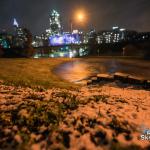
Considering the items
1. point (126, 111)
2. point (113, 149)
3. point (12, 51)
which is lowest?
point (113, 149)

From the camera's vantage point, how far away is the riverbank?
5.81 m

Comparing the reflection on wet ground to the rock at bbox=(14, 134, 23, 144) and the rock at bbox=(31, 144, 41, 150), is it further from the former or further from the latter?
the rock at bbox=(31, 144, 41, 150)

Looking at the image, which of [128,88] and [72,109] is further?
[128,88]

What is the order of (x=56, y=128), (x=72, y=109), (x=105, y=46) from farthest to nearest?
1. (x=105, y=46)
2. (x=72, y=109)
3. (x=56, y=128)

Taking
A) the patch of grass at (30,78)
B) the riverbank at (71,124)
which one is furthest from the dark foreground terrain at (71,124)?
the patch of grass at (30,78)

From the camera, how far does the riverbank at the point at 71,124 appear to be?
5.81 meters

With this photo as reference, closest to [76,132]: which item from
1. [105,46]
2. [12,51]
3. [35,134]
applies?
[35,134]

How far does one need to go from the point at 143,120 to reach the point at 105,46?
89012 millimetres

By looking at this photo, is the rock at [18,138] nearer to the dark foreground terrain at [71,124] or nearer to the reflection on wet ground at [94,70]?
the dark foreground terrain at [71,124]

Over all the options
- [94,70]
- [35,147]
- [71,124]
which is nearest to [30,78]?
[94,70]

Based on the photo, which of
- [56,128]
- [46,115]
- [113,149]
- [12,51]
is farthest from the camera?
[12,51]

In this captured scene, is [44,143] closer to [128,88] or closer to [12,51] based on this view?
[128,88]

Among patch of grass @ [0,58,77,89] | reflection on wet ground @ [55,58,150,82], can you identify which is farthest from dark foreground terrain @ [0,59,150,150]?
reflection on wet ground @ [55,58,150,82]

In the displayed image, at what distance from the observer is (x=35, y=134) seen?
6215 millimetres
